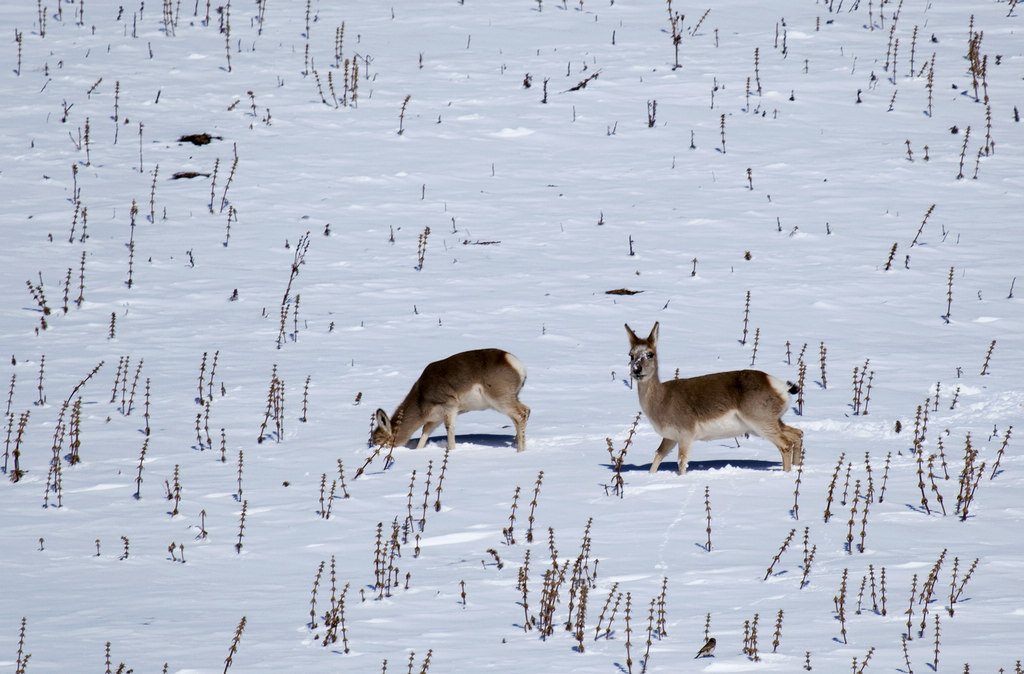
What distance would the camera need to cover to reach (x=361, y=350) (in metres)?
12.9

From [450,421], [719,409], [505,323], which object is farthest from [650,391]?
[505,323]

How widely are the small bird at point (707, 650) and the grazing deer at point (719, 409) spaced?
367 cm

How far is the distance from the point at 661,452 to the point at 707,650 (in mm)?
4012

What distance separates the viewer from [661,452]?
9.66 m

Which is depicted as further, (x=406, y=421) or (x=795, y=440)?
(x=406, y=421)

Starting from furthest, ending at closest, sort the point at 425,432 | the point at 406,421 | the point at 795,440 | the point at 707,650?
the point at 425,432 → the point at 406,421 → the point at 795,440 → the point at 707,650

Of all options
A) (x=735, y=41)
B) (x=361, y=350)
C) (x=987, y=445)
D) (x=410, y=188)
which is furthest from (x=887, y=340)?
(x=735, y=41)

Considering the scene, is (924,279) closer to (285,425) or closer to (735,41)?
(285,425)

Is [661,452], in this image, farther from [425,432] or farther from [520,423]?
[425,432]

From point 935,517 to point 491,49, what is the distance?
53.7 feet

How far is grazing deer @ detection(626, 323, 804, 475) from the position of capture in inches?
367

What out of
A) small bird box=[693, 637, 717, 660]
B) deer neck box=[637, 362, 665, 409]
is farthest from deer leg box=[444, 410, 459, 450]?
small bird box=[693, 637, 717, 660]

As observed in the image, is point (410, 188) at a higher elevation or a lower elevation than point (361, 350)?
higher

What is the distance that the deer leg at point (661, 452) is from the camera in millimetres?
9492
